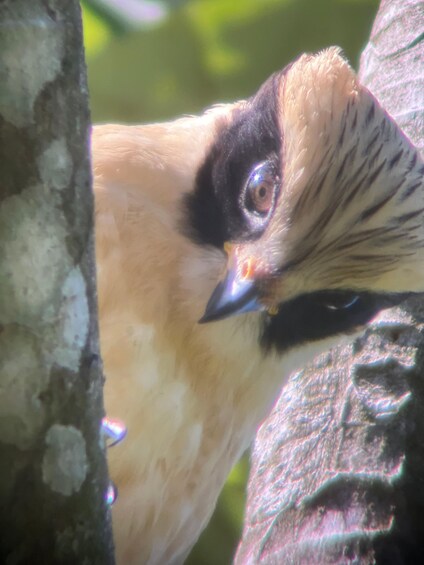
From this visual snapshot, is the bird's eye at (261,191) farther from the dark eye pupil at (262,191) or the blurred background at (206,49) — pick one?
the blurred background at (206,49)

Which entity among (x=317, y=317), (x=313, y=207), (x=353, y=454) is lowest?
(x=353, y=454)

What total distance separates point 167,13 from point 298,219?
2296mm

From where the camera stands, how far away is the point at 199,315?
10.4ft

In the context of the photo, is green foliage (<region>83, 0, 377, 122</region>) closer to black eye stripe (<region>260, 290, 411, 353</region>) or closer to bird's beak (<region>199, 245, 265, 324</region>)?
black eye stripe (<region>260, 290, 411, 353</region>)

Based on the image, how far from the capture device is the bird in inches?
122

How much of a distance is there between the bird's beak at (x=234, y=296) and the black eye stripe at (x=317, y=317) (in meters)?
0.26

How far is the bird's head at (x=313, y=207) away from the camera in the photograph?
3100 mm

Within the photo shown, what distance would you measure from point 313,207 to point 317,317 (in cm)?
43

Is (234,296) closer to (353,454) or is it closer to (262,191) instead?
(262,191)

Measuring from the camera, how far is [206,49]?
17.5ft

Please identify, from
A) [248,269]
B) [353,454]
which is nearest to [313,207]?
[248,269]

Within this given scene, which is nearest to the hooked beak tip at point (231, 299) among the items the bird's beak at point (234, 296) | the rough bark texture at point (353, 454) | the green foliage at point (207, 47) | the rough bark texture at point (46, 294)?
the bird's beak at point (234, 296)

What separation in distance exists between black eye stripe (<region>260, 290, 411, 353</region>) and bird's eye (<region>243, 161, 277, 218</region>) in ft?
0.99

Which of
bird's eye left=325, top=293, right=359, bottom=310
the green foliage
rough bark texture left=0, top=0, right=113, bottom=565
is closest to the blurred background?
the green foliage
